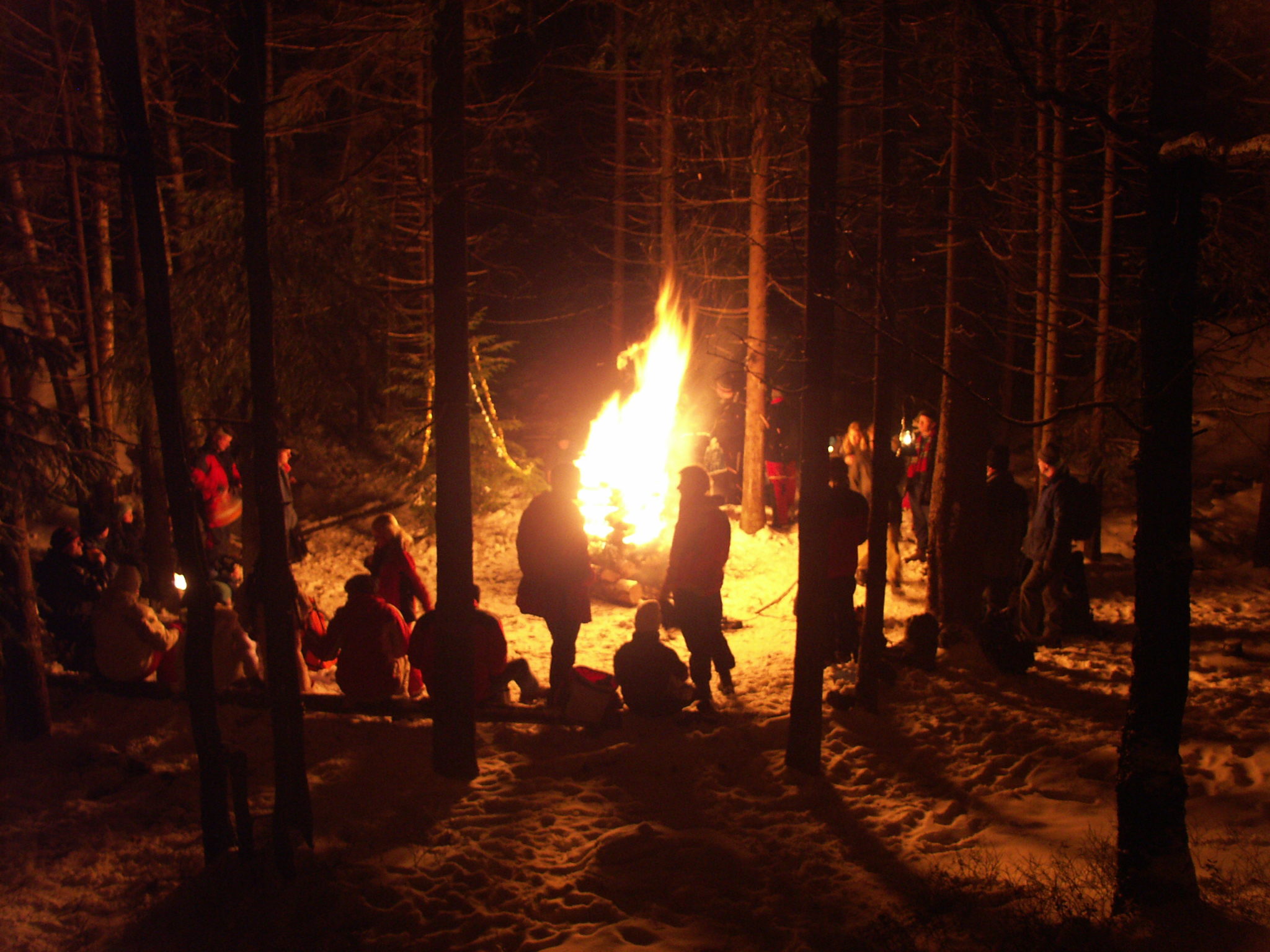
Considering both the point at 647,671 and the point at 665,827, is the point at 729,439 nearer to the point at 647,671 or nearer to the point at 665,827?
the point at 647,671

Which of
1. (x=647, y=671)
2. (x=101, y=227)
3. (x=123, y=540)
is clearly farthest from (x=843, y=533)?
(x=101, y=227)

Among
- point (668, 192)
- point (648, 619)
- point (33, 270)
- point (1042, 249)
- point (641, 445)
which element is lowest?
point (648, 619)

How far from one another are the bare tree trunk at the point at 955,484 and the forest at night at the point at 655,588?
0.05 m

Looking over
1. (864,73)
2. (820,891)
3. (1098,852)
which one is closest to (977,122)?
(864,73)

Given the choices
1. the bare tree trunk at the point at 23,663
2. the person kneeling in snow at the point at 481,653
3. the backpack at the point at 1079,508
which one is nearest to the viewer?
the bare tree trunk at the point at 23,663

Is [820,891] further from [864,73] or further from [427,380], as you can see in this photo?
[427,380]

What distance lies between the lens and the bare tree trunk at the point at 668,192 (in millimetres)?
15406

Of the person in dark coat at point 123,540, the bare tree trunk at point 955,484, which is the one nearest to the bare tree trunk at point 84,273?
the person in dark coat at point 123,540

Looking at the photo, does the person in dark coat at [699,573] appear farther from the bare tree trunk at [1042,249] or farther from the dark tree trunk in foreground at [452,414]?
the bare tree trunk at [1042,249]

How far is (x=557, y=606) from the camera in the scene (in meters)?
7.78

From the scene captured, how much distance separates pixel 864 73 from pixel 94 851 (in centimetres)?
1128

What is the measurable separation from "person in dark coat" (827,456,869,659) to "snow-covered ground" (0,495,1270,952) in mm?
991

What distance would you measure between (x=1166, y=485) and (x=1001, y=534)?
4.87 meters

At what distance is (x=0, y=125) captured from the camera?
7.61 metres
